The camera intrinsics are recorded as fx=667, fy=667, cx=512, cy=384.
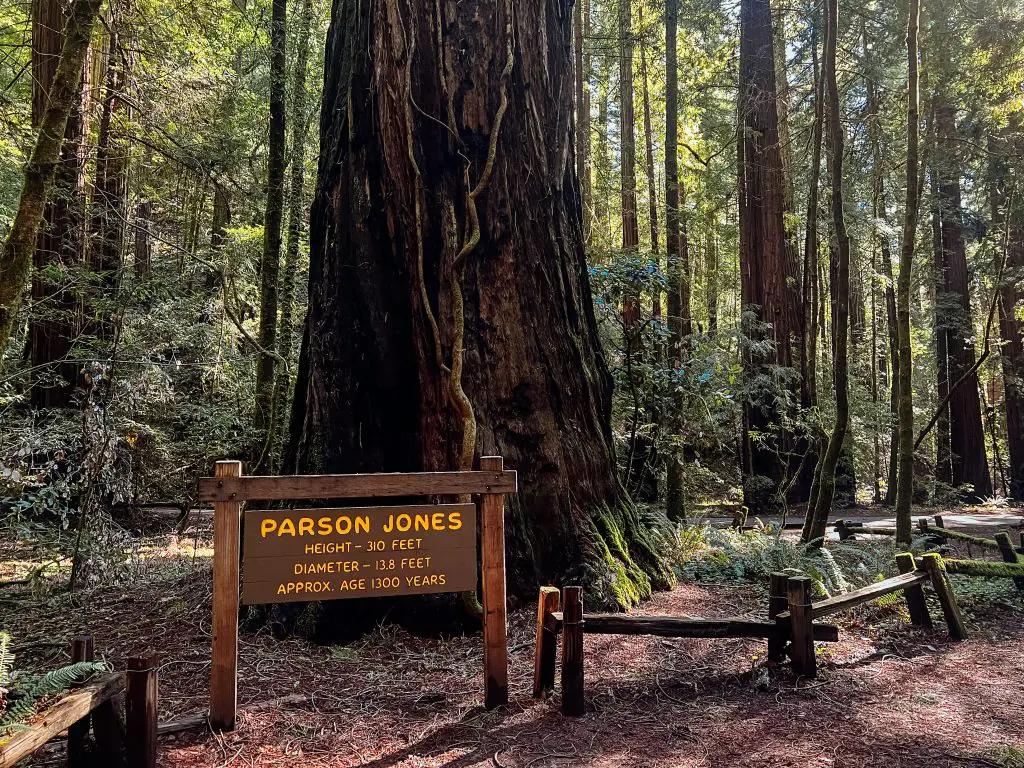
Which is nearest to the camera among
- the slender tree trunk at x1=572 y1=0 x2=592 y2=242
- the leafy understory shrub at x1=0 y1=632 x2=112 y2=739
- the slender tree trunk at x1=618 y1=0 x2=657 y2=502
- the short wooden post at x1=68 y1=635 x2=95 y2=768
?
the leafy understory shrub at x1=0 y1=632 x2=112 y2=739

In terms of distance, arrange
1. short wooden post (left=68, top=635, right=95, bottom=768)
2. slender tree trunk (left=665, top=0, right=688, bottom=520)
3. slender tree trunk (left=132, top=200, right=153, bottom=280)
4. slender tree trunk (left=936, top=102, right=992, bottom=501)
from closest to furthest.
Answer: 1. short wooden post (left=68, top=635, right=95, bottom=768)
2. slender tree trunk (left=132, top=200, right=153, bottom=280)
3. slender tree trunk (left=665, top=0, right=688, bottom=520)
4. slender tree trunk (left=936, top=102, right=992, bottom=501)

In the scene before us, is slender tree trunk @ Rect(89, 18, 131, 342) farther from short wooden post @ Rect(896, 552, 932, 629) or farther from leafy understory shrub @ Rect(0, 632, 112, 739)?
short wooden post @ Rect(896, 552, 932, 629)

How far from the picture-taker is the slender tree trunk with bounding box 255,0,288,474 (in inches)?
348

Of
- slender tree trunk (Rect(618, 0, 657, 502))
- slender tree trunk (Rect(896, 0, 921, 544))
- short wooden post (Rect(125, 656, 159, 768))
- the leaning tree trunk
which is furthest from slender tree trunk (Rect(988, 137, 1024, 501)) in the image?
short wooden post (Rect(125, 656, 159, 768))

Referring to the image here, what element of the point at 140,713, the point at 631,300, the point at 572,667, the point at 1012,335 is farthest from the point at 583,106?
the point at 140,713

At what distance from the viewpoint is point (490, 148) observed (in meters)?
6.15

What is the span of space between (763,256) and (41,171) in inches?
561

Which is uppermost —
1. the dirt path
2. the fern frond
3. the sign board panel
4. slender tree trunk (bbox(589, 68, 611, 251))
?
slender tree trunk (bbox(589, 68, 611, 251))

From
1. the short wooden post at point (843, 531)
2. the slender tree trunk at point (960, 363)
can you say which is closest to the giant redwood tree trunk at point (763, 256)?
the short wooden post at point (843, 531)

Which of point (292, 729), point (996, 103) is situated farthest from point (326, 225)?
point (996, 103)

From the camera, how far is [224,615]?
11.5 ft

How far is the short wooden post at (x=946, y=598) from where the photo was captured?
5637 mm

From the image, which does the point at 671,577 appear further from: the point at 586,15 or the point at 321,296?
the point at 586,15

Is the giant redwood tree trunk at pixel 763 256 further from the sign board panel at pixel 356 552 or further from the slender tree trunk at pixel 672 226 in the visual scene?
the sign board panel at pixel 356 552
